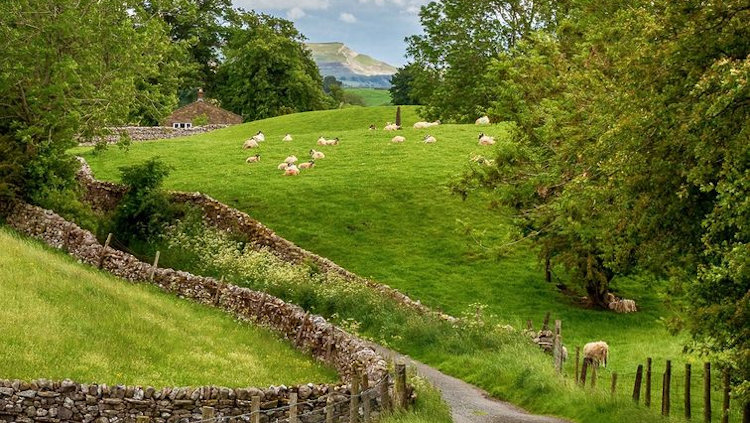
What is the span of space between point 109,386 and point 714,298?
1365cm

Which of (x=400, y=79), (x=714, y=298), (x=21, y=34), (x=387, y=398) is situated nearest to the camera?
(x=714, y=298)

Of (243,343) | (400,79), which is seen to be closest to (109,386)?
(243,343)

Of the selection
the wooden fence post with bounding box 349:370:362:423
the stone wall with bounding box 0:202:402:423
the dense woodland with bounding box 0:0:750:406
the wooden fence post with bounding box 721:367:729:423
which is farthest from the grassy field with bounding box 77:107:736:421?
the wooden fence post with bounding box 349:370:362:423

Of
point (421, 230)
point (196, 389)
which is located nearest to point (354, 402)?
point (196, 389)

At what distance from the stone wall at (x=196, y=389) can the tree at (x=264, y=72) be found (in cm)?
7425

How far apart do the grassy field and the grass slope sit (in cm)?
652

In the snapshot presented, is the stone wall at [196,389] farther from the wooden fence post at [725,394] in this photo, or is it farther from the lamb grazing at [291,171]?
the lamb grazing at [291,171]

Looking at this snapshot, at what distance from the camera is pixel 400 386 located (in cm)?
2058

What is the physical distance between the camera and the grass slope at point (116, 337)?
2381 centimetres

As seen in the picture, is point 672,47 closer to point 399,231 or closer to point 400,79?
point 399,231

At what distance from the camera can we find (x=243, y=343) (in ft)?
99.0

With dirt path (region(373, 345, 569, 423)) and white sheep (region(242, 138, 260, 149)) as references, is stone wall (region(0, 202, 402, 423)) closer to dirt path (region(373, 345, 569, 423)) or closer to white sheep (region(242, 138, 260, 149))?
dirt path (region(373, 345, 569, 423))

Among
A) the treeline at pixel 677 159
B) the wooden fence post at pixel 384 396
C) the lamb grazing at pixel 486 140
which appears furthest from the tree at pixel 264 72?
the wooden fence post at pixel 384 396

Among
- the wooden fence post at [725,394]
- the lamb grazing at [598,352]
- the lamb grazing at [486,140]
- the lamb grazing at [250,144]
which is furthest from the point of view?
the lamb grazing at [250,144]
